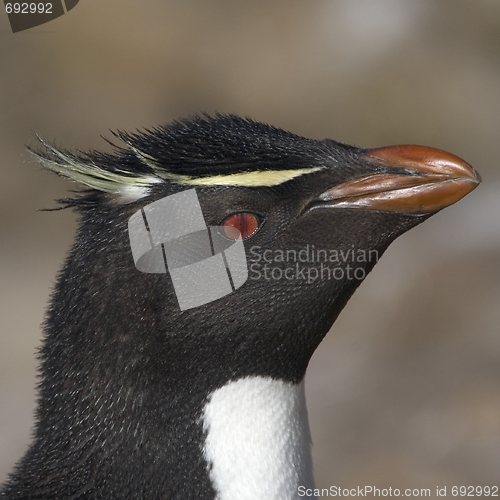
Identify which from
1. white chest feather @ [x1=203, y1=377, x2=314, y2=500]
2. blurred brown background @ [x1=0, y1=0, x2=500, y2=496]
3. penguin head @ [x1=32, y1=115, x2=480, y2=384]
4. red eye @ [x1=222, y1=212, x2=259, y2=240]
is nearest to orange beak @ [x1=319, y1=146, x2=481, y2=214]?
penguin head @ [x1=32, y1=115, x2=480, y2=384]

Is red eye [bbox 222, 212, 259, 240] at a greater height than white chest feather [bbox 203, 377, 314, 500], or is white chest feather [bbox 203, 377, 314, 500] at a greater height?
red eye [bbox 222, 212, 259, 240]

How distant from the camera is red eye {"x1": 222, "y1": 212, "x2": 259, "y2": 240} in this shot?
56.6 inches

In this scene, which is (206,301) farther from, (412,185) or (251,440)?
(412,185)

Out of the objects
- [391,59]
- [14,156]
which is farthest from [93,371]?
[391,59]

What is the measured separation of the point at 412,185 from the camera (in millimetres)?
1427

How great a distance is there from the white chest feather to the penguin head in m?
0.06

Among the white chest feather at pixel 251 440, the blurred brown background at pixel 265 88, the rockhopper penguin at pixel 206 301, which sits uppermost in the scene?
the rockhopper penguin at pixel 206 301

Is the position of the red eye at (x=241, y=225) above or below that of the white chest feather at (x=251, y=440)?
above

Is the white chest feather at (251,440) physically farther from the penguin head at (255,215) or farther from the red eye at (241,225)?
the red eye at (241,225)

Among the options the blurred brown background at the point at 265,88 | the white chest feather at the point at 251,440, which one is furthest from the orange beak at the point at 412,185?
the blurred brown background at the point at 265,88

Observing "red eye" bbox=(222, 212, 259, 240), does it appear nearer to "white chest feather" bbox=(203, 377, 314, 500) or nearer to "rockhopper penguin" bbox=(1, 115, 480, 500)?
"rockhopper penguin" bbox=(1, 115, 480, 500)

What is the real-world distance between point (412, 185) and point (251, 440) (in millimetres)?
653

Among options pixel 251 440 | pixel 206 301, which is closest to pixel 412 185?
pixel 206 301

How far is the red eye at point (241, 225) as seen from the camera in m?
1.44
